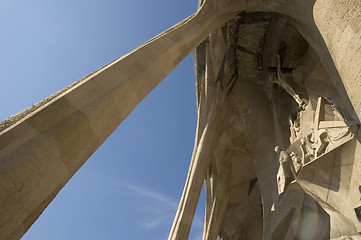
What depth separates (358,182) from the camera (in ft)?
18.4

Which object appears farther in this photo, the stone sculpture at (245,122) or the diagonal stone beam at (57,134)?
the stone sculpture at (245,122)

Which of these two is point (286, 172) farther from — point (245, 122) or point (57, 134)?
point (57, 134)

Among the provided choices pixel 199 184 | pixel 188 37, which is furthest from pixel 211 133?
pixel 188 37

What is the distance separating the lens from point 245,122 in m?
11.0

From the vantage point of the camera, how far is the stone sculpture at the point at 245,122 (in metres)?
2.24

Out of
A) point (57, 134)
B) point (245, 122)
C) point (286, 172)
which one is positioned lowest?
point (57, 134)

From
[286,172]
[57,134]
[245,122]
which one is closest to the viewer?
[57,134]

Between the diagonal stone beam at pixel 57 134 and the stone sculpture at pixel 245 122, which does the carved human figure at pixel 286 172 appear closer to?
the stone sculpture at pixel 245 122

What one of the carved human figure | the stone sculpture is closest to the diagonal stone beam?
the stone sculpture

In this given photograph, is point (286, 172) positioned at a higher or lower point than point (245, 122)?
lower

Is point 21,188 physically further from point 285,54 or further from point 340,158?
point 285,54

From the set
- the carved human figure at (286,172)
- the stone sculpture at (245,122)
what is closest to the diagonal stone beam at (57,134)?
the stone sculpture at (245,122)

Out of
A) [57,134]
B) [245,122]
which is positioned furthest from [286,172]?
[57,134]

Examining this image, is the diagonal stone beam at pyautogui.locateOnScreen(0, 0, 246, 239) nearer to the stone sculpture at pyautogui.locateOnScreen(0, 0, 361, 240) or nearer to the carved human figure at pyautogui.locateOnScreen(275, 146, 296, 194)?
the stone sculpture at pyautogui.locateOnScreen(0, 0, 361, 240)
